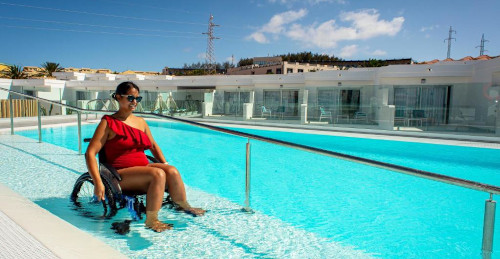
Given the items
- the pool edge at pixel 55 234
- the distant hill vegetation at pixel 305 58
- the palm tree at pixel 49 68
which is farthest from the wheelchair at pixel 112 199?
the distant hill vegetation at pixel 305 58

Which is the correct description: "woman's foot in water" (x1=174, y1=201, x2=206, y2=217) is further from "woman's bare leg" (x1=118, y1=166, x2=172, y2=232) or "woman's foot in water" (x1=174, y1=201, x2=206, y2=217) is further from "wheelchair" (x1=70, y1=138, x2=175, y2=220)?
"woman's bare leg" (x1=118, y1=166, x2=172, y2=232)

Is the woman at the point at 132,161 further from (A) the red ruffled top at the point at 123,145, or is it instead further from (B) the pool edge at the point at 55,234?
(B) the pool edge at the point at 55,234

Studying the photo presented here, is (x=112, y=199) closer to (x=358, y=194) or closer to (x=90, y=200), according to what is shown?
(x=90, y=200)

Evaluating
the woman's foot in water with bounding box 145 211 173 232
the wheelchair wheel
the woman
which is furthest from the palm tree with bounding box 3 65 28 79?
the woman's foot in water with bounding box 145 211 173 232

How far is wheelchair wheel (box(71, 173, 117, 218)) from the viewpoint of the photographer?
3.04 metres

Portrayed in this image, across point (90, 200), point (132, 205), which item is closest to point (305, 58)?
point (90, 200)

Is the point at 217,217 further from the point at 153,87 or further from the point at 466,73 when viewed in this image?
the point at 153,87

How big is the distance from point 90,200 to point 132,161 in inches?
33.6

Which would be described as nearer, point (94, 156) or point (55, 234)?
point (55, 234)

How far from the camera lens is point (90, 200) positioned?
11.8 ft

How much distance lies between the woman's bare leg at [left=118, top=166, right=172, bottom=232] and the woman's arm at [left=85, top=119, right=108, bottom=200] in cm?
21

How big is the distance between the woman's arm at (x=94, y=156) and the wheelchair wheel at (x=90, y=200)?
13 cm

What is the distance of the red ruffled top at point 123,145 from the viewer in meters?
3.08

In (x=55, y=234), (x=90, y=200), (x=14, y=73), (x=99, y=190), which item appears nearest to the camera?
(x=55, y=234)
